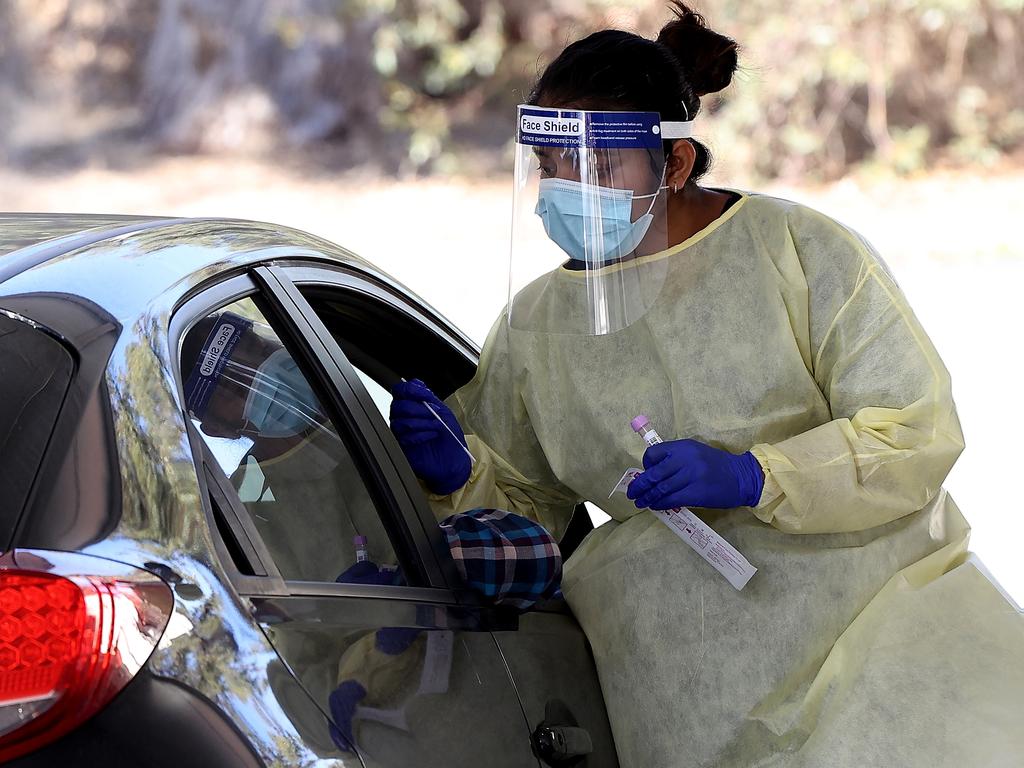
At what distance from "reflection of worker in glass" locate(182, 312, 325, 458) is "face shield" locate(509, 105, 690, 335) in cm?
62

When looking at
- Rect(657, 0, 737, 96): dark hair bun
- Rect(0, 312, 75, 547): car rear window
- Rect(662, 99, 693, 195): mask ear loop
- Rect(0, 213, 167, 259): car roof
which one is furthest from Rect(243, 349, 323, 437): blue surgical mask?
Rect(657, 0, 737, 96): dark hair bun

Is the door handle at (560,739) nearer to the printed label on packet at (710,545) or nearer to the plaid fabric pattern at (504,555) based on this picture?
the plaid fabric pattern at (504,555)

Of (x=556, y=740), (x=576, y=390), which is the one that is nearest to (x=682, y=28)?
(x=576, y=390)

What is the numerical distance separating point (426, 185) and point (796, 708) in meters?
11.7

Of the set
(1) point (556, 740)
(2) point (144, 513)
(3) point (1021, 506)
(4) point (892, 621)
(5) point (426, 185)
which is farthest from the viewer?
(5) point (426, 185)

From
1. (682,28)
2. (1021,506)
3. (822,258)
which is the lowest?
(1021,506)

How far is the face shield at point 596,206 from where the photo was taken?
2246 millimetres

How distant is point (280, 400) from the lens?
1870mm

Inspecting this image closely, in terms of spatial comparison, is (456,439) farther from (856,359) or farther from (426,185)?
(426,185)

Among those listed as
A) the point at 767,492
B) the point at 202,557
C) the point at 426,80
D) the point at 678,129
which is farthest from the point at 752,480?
the point at 426,80

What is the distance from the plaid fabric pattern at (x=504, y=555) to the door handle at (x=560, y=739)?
6.8 inches

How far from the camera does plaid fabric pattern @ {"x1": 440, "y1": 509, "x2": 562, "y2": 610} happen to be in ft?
6.35

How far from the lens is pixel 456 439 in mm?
2350

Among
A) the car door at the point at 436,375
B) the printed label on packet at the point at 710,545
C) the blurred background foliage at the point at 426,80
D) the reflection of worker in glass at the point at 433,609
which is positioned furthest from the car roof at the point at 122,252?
the blurred background foliage at the point at 426,80
